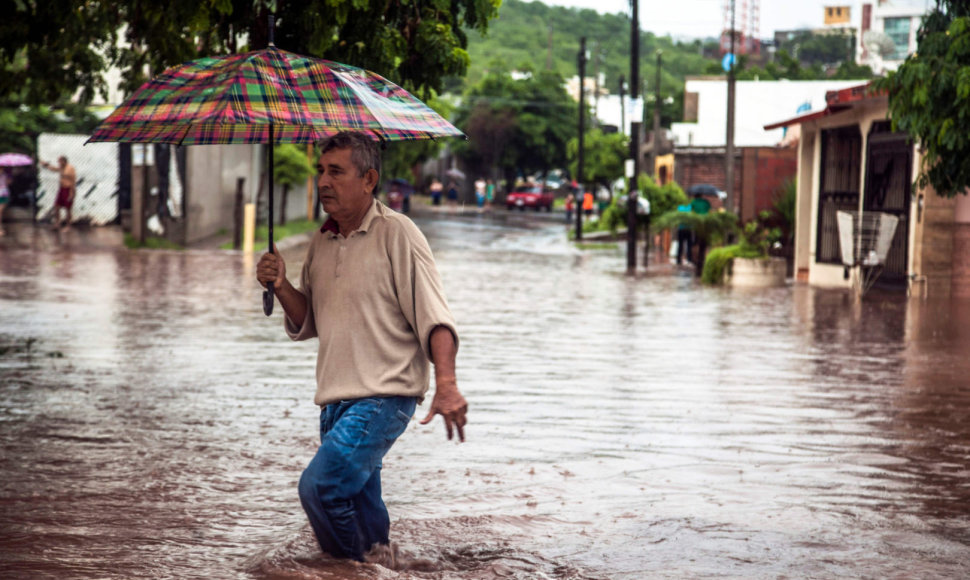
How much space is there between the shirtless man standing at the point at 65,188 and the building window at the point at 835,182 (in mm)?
16314

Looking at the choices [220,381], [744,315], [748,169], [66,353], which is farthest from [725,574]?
[748,169]

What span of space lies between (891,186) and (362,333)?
1899cm

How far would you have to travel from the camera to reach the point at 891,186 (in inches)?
875

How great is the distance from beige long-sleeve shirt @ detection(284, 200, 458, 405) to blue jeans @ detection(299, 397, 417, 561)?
0.06 metres

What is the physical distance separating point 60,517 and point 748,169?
103 feet

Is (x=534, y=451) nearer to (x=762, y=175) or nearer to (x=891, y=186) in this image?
(x=891, y=186)

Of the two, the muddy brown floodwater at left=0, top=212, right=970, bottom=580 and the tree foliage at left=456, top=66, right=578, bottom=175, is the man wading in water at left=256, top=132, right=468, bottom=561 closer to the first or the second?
the muddy brown floodwater at left=0, top=212, right=970, bottom=580

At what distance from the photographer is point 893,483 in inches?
277

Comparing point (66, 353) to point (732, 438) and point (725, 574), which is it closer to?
point (732, 438)

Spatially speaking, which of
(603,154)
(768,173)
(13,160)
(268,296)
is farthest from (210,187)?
(603,154)

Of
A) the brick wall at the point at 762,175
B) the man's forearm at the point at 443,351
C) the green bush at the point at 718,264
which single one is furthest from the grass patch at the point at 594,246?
the man's forearm at the point at 443,351

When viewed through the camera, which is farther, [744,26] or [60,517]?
[744,26]

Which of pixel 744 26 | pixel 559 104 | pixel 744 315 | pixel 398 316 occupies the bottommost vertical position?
pixel 744 315

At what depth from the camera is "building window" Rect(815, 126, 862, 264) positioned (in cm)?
2359
